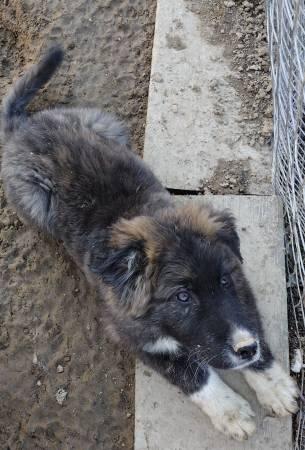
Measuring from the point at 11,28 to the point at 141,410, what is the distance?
3768mm

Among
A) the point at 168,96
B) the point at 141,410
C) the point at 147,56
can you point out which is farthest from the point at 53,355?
the point at 147,56

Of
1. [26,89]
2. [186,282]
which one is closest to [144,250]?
[186,282]

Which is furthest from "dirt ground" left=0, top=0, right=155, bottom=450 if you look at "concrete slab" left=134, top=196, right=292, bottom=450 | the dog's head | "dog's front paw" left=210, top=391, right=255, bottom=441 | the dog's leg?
the dog's head

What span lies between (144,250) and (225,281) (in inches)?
18.9

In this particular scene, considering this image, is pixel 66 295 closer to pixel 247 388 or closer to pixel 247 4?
pixel 247 388

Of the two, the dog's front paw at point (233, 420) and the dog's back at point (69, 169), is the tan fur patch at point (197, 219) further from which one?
the dog's front paw at point (233, 420)

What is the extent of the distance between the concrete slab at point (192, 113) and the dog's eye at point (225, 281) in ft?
4.77

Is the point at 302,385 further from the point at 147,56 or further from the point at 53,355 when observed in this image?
the point at 147,56

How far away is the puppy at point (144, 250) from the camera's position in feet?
10.1

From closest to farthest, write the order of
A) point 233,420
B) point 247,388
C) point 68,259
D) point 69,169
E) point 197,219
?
point 197,219
point 233,420
point 247,388
point 69,169
point 68,259

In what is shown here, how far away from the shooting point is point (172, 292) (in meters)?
3.11

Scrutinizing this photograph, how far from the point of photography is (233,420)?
3477 millimetres

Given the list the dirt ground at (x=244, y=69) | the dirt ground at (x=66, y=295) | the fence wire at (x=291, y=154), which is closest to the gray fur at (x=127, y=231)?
the dirt ground at (x=66, y=295)

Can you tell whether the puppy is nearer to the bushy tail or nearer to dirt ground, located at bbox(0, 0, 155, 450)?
the bushy tail
